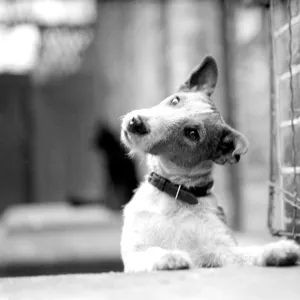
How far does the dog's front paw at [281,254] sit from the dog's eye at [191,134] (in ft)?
1.05

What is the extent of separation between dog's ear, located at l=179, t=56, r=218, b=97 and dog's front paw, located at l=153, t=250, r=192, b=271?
1.64 feet

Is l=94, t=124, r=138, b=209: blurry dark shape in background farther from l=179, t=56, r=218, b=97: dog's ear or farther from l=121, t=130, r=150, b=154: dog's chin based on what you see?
l=121, t=130, r=150, b=154: dog's chin

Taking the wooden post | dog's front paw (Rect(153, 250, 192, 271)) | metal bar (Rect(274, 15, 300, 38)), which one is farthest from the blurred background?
dog's front paw (Rect(153, 250, 192, 271))

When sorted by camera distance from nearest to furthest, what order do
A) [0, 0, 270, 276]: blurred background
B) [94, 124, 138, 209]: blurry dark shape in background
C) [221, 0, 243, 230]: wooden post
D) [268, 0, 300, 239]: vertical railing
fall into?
[268, 0, 300, 239]: vertical railing
[0, 0, 270, 276]: blurred background
[221, 0, 243, 230]: wooden post
[94, 124, 138, 209]: blurry dark shape in background

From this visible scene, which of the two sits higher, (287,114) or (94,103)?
(94,103)

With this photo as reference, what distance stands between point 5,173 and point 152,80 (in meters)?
2.40

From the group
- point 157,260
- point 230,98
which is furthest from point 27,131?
point 157,260

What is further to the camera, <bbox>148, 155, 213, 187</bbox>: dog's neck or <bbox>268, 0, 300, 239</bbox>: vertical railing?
<bbox>268, 0, 300, 239</bbox>: vertical railing

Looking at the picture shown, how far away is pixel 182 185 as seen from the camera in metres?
1.44

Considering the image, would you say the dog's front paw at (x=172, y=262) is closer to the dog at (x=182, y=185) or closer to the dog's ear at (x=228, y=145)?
the dog at (x=182, y=185)

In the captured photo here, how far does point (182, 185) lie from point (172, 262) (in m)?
0.27

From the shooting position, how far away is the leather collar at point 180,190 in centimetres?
143

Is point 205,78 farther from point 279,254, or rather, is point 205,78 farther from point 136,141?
point 279,254

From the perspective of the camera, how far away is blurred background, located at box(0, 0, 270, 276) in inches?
144
